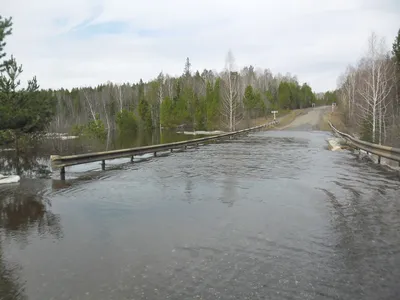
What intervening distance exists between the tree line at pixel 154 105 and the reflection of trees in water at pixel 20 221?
33.5 ft

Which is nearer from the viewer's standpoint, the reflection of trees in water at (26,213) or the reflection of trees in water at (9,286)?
the reflection of trees in water at (9,286)

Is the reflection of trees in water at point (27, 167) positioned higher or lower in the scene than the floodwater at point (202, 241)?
lower

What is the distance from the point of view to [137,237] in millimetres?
6109

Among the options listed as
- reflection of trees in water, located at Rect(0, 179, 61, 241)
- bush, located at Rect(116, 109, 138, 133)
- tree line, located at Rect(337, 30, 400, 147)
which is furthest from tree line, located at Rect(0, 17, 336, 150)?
tree line, located at Rect(337, 30, 400, 147)

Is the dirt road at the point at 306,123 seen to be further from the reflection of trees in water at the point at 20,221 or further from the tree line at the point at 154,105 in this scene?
the reflection of trees in water at the point at 20,221

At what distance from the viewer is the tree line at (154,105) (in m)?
29.4

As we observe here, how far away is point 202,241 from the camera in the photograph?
19.2 feet

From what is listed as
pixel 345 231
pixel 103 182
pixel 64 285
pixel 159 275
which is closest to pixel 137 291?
pixel 159 275

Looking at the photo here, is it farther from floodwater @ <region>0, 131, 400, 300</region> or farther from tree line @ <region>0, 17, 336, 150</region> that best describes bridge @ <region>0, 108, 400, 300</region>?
tree line @ <region>0, 17, 336, 150</region>

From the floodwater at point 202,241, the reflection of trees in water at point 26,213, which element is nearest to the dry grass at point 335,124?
the floodwater at point 202,241

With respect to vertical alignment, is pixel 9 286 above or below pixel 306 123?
above

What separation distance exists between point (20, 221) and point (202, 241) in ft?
12.7

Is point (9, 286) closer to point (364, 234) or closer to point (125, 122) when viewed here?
point (364, 234)

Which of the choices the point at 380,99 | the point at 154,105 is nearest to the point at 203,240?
the point at 380,99
